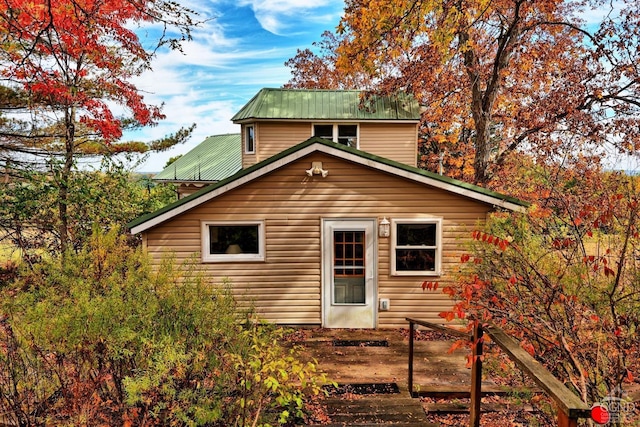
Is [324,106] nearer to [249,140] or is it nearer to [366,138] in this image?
[366,138]

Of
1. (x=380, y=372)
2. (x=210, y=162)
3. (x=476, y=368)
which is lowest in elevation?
(x=380, y=372)

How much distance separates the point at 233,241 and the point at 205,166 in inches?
439

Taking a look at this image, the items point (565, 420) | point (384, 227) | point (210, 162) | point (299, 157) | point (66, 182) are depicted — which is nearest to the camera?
point (565, 420)

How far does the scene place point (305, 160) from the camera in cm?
801

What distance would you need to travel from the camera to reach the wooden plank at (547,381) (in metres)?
1.79

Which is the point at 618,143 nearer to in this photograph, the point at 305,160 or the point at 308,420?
the point at 305,160

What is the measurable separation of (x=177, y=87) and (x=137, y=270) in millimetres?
11982

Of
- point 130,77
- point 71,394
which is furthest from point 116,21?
point 71,394

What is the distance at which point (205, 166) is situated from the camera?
18.3 m

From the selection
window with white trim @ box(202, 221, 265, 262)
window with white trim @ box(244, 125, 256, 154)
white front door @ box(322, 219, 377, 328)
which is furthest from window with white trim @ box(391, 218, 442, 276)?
window with white trim @ box(244, 125, 256, 154)

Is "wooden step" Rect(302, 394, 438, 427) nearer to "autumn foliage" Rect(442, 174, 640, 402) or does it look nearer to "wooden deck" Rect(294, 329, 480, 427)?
"wooden deck" Rect(294, 329, 480, 427)

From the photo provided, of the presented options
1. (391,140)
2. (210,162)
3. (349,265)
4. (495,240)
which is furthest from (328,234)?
(210,162)

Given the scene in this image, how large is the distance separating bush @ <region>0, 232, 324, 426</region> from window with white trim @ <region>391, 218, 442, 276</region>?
5140 mm

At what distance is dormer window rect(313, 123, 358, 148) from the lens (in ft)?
45.6
